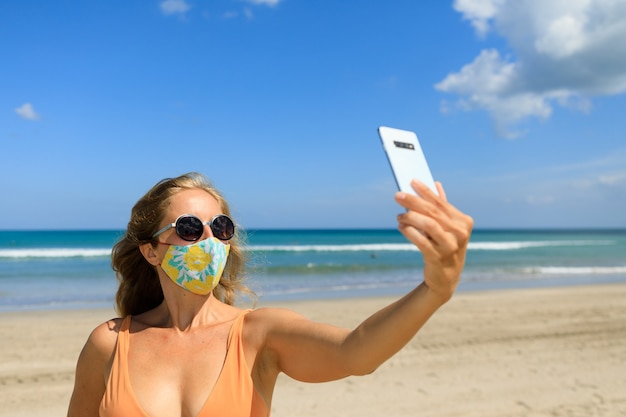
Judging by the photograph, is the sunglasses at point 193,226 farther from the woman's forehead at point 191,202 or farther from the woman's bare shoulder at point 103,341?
the woman's bare shoulder at point 103,341

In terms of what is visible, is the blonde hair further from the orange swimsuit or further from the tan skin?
the orange swimsuit

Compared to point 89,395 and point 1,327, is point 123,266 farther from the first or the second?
point 1,327

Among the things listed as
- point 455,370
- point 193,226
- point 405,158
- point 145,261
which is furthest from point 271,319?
point 455,370

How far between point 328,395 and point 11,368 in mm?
4857

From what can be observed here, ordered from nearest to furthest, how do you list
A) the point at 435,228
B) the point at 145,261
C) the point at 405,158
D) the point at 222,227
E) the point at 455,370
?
the point at 435,228 < the point at 405,158 < the point at 222,227 < the point at 145,261 < the point at 455,370

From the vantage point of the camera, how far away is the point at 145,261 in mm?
2967

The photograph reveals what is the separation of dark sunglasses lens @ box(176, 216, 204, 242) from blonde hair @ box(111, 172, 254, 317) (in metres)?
0.14

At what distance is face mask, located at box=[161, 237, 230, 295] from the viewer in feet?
8.66

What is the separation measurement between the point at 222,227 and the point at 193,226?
0.46 ft

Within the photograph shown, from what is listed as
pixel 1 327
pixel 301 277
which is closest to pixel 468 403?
pixel 1 327

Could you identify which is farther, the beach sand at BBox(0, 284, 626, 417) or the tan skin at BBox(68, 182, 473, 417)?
the beach sand at BBox(0, 284, 626, 417)

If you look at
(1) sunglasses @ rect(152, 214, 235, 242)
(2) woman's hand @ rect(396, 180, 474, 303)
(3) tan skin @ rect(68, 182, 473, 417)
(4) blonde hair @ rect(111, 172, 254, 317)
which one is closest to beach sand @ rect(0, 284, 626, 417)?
(4) blonde hair @ rect(111, 172, 254, 317)

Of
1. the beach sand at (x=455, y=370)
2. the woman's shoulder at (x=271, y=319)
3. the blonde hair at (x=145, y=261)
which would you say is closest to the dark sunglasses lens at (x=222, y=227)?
the blonde hair at (x=145, y=261)

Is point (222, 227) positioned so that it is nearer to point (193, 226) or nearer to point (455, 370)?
point (193, 226)
